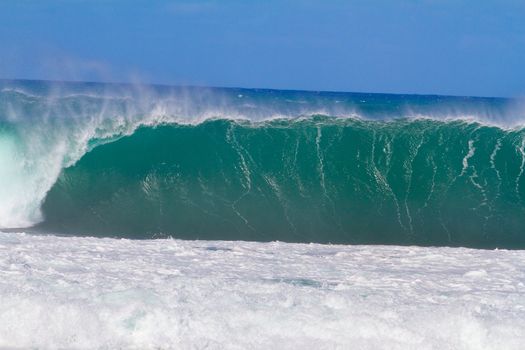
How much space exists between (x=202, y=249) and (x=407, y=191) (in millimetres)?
5044

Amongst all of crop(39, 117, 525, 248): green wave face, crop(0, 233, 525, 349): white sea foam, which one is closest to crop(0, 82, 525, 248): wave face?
crop(39, 117, 525, 248): green wave face

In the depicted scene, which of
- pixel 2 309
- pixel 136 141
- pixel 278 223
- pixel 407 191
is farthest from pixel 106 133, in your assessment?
pixel 2 309

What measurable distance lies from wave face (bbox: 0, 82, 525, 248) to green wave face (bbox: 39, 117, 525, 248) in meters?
0.03

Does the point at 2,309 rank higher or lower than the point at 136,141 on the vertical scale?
lower

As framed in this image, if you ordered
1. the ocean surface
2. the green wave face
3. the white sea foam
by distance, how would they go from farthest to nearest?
the green wave face → the ocean surface → the white sea foam

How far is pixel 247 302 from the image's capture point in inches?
260

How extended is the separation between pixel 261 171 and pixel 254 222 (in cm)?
134

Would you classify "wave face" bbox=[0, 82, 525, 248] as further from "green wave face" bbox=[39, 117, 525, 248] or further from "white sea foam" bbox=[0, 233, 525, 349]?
"white sea foam" bbox=[0, 233, 525, 349]

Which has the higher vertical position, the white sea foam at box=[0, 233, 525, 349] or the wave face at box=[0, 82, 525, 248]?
the wave face at box=[0, 82, 525, 248]

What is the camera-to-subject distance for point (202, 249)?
30.8 ft

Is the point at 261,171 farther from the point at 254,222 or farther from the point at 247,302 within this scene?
the point at 247,302

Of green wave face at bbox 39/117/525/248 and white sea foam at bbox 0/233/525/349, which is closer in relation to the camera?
white sea foam at bbox 0/233/525/349

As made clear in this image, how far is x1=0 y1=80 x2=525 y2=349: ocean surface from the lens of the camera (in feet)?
20.3

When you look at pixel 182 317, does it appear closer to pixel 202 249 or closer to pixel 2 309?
pixel 2 309
